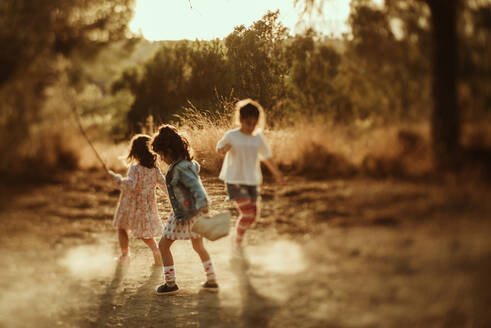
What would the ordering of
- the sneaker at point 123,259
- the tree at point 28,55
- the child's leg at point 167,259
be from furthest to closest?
the sneaker at point 123,259, the child's leg at point 167,259, the tree at point 28,55

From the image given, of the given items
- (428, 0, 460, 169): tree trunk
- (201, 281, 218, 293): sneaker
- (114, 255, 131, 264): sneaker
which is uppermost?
(428, 0, 460, 169): tree trunk

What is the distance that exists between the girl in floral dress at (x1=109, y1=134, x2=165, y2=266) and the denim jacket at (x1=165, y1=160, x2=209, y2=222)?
0.69m

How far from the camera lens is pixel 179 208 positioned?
194 inches

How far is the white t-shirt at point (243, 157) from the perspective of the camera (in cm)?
376

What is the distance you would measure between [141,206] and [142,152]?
650mm

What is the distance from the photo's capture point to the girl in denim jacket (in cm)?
471

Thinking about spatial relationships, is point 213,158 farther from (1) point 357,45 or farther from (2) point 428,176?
(2) point 428,176

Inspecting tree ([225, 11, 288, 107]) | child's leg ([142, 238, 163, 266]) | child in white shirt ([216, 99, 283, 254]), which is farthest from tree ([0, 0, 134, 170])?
child's leg ([142, 238, 163, 266])

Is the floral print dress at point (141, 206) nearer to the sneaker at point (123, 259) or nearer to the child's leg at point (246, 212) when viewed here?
the sneaker at point (123, 259)

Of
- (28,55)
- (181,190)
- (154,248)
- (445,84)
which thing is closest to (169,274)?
(154,248)

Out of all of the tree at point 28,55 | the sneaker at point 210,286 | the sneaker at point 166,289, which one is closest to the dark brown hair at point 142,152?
the sneaker at point 166,289

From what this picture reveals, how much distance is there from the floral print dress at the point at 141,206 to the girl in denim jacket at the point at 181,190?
601 mm

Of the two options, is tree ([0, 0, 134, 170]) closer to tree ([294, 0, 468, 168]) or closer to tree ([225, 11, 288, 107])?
tree ([225, 11, 288, 107])

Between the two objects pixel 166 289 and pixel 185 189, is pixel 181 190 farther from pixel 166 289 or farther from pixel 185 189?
pixel 166 289
